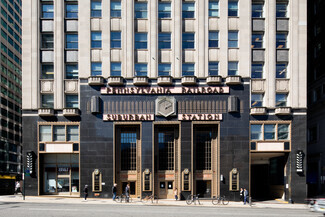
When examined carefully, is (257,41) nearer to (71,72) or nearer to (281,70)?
(281,70)

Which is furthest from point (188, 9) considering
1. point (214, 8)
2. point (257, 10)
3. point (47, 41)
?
point (47, 41)

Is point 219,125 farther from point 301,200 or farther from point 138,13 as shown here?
point 138,13

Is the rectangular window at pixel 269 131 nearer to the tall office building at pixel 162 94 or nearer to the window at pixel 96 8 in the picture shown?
the tall office building at pixel 162 94

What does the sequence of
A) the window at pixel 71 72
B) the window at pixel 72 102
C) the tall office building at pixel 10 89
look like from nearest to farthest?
1. the window at pixel 72 102
2. the window at pixel 71 72
3. the tall office building at pixel 10 89

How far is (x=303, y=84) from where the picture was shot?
36.7m

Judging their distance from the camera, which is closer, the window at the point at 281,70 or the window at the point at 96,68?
the window at the point at 96,68

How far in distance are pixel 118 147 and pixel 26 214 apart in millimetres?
15223

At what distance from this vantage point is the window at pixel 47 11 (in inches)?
1487

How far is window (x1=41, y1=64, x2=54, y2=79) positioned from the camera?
37.8 metres

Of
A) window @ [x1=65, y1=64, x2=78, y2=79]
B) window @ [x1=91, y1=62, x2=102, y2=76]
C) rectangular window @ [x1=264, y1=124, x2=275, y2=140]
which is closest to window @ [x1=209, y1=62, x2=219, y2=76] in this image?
rectangular window @ [x1=264, y1=124, x2=275, y2=140]

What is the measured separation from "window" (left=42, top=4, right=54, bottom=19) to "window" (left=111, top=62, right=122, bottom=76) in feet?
33.7

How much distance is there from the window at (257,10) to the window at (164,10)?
10.6 m

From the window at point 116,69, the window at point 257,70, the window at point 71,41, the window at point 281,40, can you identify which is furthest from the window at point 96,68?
the window at point 281,40

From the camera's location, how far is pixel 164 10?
37.4m
